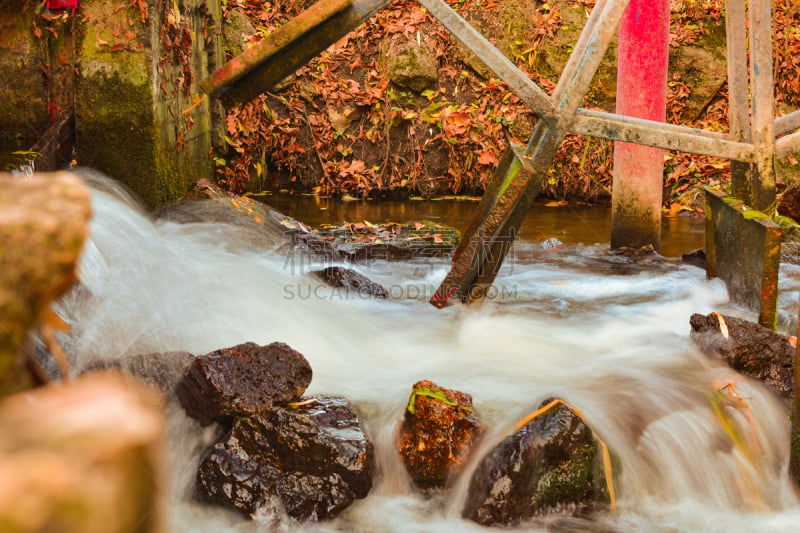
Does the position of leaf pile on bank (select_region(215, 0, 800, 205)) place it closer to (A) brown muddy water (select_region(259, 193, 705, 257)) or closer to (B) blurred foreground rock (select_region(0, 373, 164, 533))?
(A) brown muddy water (select_region(259, 193, 705, 257))

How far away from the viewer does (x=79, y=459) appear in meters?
0.44

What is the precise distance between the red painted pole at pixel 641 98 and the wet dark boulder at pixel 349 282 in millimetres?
2370

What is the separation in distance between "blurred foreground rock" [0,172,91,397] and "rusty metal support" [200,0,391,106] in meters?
3.62

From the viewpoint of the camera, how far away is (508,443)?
2.51 meters

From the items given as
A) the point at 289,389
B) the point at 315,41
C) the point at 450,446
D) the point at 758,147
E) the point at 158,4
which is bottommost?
the point at 450,446

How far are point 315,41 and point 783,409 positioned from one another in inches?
119

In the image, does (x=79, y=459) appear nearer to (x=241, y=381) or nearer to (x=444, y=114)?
Answer: (x=241, y=381)

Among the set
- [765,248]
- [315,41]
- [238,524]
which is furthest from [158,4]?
[765,248]

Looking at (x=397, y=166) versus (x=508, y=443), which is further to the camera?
(x=397, y=166)

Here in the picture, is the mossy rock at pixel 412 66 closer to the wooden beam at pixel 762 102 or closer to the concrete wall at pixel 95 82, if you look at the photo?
the concrete wall at pixel 95 82

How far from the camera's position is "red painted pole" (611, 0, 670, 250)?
217 inches

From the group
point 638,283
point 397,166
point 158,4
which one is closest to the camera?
point 158,4

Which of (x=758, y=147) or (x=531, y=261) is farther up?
(x=758, y=147)

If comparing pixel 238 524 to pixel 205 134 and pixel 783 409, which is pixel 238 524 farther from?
pixel 205 134
